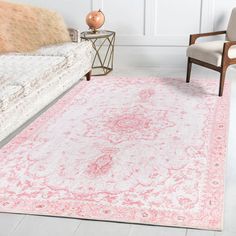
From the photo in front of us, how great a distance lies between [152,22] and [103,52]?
67 centimetres

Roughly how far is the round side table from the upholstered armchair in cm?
97

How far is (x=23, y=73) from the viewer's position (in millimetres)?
3773

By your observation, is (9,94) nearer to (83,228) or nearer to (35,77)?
(35,77)

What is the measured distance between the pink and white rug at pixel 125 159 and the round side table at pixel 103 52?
86cm

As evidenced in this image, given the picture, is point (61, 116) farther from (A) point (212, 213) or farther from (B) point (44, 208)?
(A) point (212, 213)

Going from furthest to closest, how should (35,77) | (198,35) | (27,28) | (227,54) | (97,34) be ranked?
(97,34)
(198,35)
(27,28)
(227,54)
(35,77)

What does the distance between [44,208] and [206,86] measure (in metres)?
2.60

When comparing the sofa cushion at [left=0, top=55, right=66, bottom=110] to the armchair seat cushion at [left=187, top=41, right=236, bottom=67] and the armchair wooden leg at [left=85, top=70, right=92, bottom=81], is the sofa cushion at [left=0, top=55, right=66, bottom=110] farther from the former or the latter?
the armchair seat cushion at [left=187, top=41, right=236, bottom=67]

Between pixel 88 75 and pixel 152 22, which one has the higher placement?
pixel 152 22

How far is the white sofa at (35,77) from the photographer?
3.34 m

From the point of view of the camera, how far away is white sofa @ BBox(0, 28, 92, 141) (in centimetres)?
334

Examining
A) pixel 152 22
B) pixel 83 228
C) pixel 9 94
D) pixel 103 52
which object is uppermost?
pixel 152 22

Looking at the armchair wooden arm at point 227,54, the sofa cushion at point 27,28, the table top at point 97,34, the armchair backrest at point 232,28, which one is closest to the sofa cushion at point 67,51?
the sofa cushion at point 27,28

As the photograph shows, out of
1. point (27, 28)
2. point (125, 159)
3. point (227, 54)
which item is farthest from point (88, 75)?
point (125, 159)
